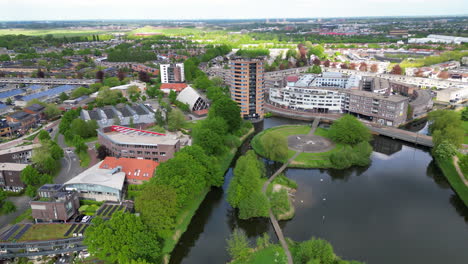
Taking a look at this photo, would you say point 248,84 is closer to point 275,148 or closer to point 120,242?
point 275,148

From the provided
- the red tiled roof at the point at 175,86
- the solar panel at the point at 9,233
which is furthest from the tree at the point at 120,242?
the red tiled roof at the point at 175,86

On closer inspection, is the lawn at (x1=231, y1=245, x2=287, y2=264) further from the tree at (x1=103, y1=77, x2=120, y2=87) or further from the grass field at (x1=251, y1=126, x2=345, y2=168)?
the tree at (x1=103, y1=77, x2=120, y2=87)

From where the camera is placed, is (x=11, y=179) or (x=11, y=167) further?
(x=11, y=167)

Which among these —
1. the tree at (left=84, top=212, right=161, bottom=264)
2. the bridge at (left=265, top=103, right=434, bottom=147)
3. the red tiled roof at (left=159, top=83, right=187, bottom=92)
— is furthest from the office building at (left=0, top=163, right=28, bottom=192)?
the red tiled roof at (left=159, top=83, right=187, bottom=92)

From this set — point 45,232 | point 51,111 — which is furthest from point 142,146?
point 51,111

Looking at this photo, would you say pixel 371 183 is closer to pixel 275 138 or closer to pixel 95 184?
pixel 275 138

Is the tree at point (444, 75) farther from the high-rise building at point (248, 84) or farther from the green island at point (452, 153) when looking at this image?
the high-rise building at point (248, 84)

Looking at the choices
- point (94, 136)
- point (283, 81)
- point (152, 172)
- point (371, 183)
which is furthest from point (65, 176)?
point (283, 81)
